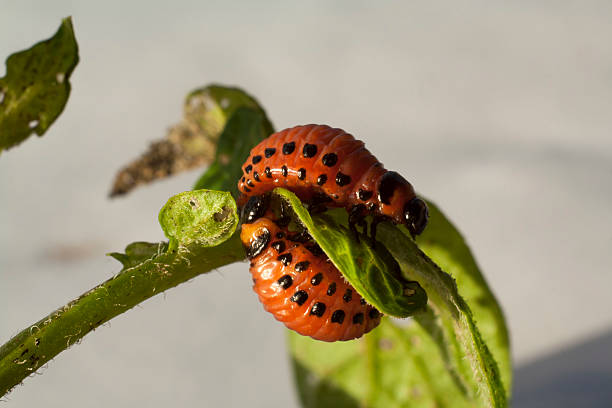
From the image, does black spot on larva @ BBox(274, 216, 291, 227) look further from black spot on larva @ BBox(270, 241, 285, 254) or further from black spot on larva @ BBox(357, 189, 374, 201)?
black spot on larva @ BBox(357, 189, 374, 201)

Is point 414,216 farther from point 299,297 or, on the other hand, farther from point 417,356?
point 417,356

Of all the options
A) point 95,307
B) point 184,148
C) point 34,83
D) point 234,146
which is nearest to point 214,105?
point 184,148

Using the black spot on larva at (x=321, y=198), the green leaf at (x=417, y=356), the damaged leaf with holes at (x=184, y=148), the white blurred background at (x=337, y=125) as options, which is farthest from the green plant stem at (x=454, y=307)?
the white blurred background at (x=337, y=125)

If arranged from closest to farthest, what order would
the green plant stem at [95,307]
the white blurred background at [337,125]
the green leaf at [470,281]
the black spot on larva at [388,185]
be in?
the green plant stem at [95,307] → the black spot on larva at [388,185] → the green leaf at [470,281] → the white blurred background at [337,125]

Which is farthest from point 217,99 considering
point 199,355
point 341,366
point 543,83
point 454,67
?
point 543,83

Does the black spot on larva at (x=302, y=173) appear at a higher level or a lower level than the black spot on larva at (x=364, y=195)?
higher

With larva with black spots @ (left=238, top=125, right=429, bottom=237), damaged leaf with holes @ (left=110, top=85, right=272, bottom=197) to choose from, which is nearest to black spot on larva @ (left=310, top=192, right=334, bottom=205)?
larva with black spots @ (left=238, top=125, right=429, bottom=237)

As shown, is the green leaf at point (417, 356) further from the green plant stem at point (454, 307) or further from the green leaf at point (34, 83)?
the green leaf at point (34, 83)
